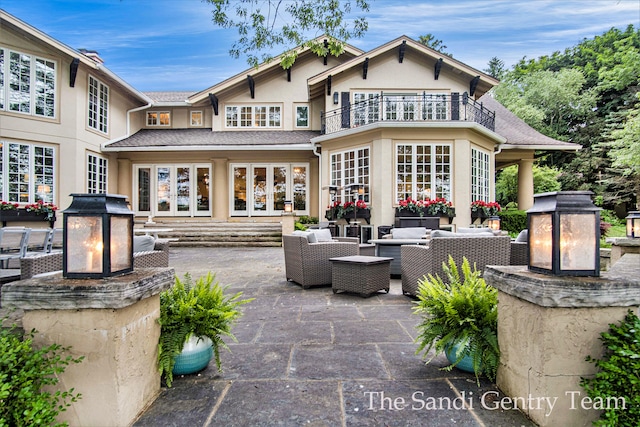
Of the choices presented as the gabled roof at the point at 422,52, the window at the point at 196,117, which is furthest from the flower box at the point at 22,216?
the gabled roof at the point at 422,52

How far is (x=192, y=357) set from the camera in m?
2.25

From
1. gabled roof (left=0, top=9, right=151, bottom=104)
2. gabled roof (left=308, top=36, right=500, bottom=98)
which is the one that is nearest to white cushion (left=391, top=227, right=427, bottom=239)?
gabled roof (left=308, top=36, right=500, bottom=98)

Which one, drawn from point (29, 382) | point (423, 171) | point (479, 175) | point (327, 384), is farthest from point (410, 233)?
point (479, 175)

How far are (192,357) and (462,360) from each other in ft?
5.74

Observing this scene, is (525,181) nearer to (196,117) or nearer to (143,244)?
(196,117)

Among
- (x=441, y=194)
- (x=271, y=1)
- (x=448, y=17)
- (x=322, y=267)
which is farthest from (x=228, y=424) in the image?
(x=441, y=194)

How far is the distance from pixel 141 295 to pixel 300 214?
12.0m

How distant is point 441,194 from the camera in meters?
10.8

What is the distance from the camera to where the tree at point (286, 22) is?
5.28m

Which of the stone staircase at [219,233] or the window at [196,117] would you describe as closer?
the stone staircase at [219,233]

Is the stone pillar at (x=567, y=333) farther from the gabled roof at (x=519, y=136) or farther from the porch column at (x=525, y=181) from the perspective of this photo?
the porch column at (x=525, y=181)

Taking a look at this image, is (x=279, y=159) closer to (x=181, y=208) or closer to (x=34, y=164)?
(x=181, y=208)

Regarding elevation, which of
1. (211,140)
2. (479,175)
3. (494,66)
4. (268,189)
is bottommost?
(268,189)

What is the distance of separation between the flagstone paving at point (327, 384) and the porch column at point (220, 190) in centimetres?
1070
